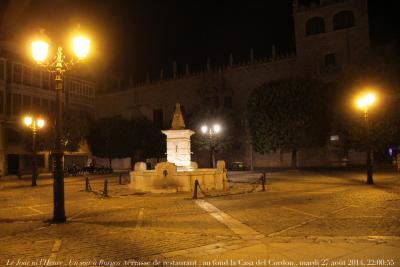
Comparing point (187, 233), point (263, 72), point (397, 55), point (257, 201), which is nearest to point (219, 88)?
point (263, 72)

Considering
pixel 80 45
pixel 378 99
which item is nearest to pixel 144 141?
pixel 378 99

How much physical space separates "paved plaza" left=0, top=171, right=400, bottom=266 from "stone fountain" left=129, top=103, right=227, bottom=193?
3.47 meters

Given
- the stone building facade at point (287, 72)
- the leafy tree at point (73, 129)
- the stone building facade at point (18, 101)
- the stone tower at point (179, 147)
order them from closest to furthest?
1. the stone tower at point (179, 147)
2. the stone building facade at point (18, 101)
3. the leafy tree at point (73, 129)
4. the stone building facade at point (287, 72)

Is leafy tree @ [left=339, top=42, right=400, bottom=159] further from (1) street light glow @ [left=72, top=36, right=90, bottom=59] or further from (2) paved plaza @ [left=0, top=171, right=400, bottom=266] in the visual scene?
(1) street light glow @ [left=72, top=36, right=90, bottom=59]

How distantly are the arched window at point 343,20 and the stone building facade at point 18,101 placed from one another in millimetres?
33900

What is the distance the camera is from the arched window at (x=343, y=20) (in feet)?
138

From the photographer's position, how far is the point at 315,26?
145 ft

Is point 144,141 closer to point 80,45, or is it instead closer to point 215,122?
point 215,122

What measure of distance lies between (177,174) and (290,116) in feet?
72.0

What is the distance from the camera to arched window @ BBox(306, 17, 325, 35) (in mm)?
43906

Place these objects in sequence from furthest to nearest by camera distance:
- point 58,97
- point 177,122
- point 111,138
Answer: point 111,138
point 177,122
point 58,97

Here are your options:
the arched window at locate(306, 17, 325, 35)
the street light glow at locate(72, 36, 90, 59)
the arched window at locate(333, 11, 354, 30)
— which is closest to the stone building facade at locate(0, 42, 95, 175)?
the street light glow at locate(72, 36, 90, 59)

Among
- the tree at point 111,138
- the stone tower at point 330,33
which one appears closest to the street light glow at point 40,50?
the stone tower at point 330,33

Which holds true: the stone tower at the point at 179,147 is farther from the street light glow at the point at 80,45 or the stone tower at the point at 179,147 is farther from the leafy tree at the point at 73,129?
the leafy tree at the point at 73,129
